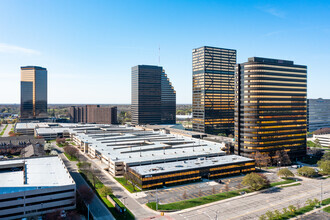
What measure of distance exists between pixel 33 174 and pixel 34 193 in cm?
1806

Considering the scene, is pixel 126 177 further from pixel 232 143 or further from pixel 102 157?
pixel 232 143

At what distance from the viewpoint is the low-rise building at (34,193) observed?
76000mm

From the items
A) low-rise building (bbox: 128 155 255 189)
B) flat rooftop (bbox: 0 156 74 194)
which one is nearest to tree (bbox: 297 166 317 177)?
low-rise building (bbox: 128 155 255 189)

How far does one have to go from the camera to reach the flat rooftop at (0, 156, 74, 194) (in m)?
82.2

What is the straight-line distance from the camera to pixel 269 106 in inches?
5763

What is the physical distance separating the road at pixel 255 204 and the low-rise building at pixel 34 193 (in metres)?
35.4

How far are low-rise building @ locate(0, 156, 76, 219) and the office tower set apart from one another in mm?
98652

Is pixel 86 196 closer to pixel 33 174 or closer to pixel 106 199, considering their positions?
pixel 106 199

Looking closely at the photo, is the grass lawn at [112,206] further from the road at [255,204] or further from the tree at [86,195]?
the road at [255,204]

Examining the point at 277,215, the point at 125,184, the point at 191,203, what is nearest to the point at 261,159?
the point at 277,215

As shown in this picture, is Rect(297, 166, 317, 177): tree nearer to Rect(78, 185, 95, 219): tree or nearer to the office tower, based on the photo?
the office tower

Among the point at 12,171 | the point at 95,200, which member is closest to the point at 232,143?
the point at 95,200

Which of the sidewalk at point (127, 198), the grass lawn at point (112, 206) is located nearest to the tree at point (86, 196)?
the grass lawn at point (112, 206)

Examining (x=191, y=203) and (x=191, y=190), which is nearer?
(x=191, y=203)
